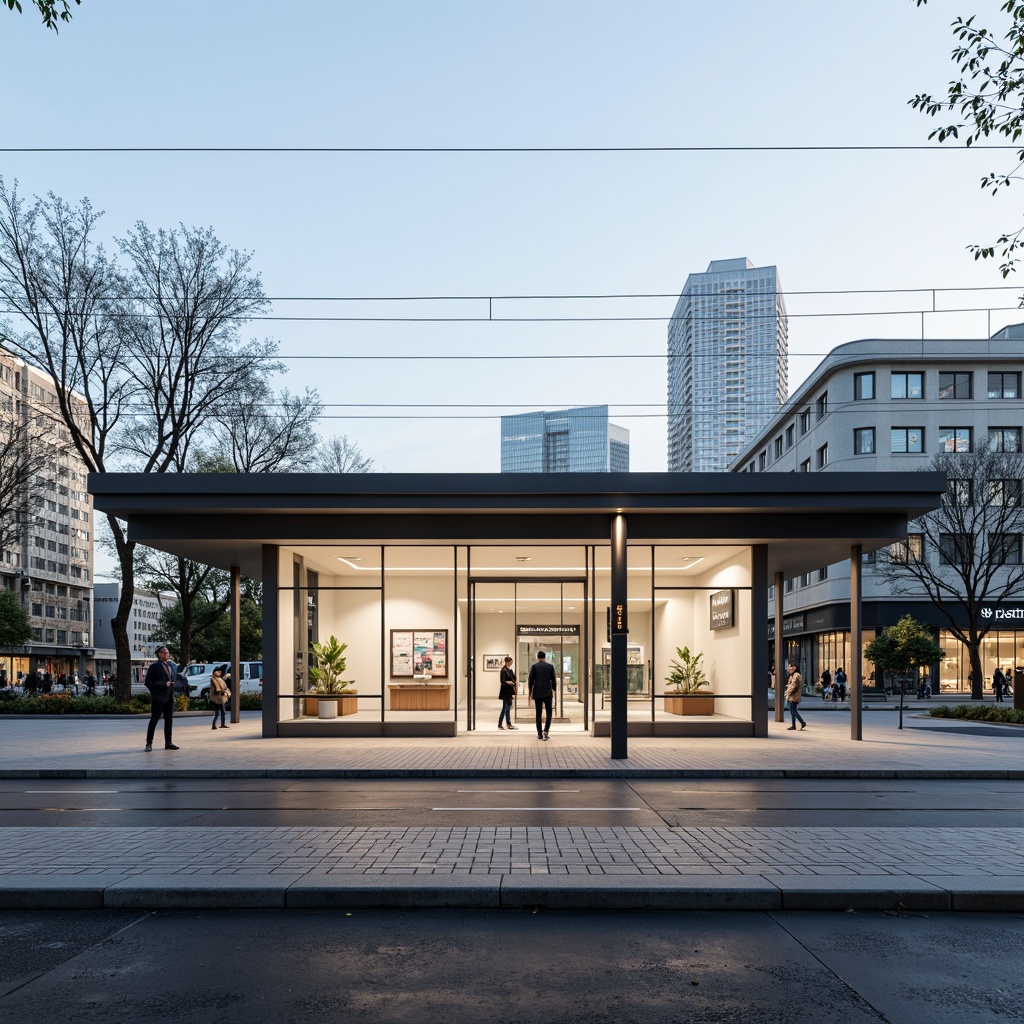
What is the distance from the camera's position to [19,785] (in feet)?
48.3

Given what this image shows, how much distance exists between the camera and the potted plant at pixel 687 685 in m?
22.2

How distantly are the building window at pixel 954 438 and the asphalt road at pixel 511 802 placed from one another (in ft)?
148

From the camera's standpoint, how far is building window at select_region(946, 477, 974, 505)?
146 feet

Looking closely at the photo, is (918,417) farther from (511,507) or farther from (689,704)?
(511,507)

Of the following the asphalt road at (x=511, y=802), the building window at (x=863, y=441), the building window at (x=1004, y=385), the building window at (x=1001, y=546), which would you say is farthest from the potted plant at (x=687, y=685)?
the building window at (x=1004, y=385)

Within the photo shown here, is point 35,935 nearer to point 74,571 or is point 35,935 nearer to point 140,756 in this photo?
point 140,756

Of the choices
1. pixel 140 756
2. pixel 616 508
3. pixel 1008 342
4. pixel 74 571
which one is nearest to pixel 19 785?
pixel 140 756

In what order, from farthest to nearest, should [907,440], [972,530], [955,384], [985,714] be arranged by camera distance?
[955,384] → [907,440] → [972,530] → [985,714]

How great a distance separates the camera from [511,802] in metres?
12.3

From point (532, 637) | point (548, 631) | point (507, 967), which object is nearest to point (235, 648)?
point (532, 637)

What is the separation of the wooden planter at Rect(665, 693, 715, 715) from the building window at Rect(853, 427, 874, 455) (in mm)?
39125

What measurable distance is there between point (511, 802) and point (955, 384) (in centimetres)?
5280

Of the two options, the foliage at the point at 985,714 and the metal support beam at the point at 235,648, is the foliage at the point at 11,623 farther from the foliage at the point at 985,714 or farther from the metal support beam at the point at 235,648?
the foliage at the point at 985,714

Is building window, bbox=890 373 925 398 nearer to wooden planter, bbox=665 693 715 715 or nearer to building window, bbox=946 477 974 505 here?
building window, bbox=946 477 974 505
